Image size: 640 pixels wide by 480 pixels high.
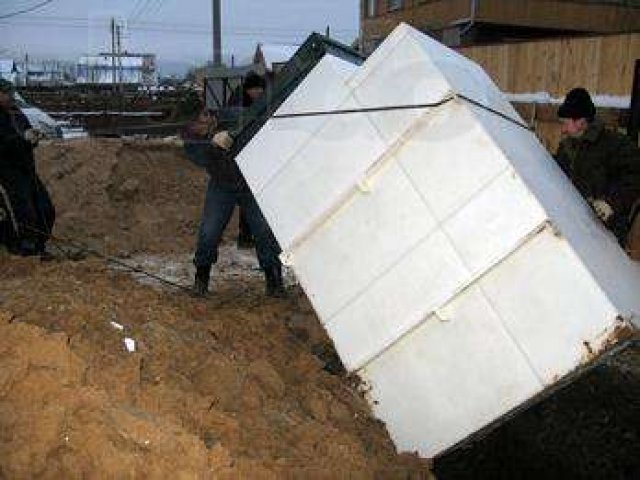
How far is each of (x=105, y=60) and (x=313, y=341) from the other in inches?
2175

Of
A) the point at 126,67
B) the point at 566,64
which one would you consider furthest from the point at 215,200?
the point at 126,67

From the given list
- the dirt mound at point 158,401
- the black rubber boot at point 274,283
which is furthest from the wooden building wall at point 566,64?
the dirt mound at point 158,401

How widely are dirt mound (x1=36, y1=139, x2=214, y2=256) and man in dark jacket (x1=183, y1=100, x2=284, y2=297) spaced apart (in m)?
2.13

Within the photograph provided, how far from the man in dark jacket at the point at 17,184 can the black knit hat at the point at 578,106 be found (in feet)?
15.0

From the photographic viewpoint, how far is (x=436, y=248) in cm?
320

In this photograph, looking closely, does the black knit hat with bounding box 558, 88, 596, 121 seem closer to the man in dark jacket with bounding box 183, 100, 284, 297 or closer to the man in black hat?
the man in black hat

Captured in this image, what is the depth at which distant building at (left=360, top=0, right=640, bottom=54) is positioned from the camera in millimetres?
19250

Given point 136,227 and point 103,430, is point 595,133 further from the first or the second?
point 136,227

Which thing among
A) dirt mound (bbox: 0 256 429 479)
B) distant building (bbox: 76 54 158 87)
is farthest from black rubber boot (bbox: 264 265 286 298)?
distant building (bbox: 76 54 158 87)

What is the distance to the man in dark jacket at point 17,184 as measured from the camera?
6.47 meters

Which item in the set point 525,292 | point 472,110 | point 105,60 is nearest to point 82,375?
point 525,292

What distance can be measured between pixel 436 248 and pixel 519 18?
1830 centimetres

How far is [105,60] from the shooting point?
2180 inches

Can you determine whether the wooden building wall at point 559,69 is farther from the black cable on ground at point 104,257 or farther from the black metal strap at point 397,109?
the black cable on ground at point 104,257
